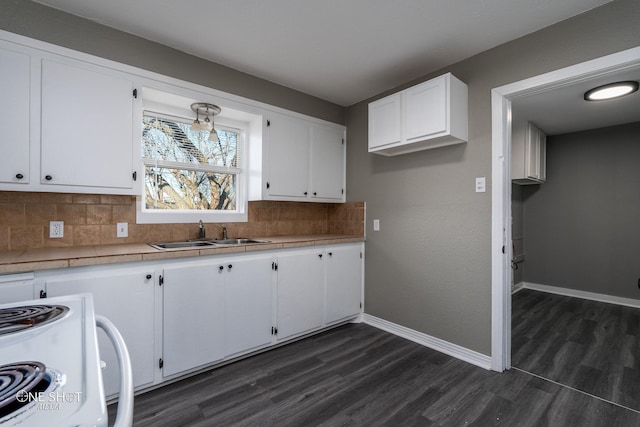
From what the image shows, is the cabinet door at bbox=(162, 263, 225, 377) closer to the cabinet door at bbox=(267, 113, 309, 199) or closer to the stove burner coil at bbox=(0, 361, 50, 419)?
the cabinet door at bbox=(267, 113, 309, 199)

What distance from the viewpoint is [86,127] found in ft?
6.39

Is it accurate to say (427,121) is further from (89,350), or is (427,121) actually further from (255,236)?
(89,350)

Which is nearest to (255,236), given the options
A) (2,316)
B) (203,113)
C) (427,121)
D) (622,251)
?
(203,113)

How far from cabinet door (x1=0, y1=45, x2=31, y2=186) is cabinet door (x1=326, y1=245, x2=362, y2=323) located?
228 centimetres

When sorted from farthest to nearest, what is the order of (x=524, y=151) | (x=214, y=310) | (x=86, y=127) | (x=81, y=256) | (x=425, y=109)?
(x=524, y=151)
(x=425, y=109)
(x=214, y=310)
(x=86, y=127)
(x=81, y=256)

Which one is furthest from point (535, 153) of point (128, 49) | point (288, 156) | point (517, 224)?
point (128, 49)

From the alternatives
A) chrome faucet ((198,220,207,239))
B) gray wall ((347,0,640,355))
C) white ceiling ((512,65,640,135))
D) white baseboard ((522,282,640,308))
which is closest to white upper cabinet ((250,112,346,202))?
gray wall ((347,0,640,355))

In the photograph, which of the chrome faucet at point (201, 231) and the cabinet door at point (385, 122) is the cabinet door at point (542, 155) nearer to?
the cabinet door at point (385, 122)

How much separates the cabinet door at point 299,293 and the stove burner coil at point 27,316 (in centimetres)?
167

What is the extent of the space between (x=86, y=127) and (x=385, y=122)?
227 centimetres

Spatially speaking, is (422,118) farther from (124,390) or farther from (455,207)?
(124,390)

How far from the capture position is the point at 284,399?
192 centimetres

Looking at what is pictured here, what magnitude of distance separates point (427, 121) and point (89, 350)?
2.44m

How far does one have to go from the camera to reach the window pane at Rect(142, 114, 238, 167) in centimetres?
252
